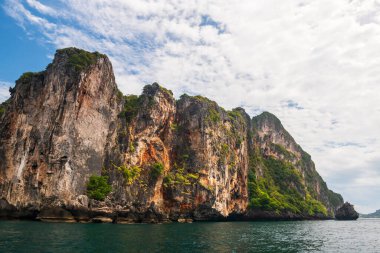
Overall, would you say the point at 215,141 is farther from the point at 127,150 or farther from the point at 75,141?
the point at 75,141

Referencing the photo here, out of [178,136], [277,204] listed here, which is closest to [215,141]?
[178,136]

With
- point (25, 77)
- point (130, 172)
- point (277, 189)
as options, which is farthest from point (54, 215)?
point (277, 189)

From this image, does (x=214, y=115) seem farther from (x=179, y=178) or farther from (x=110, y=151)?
(x=110, y=151)

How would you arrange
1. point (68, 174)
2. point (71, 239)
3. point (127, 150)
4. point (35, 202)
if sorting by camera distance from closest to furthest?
point (71, 239) < point (35, 202) < point (68, 174) < point (127, 150)

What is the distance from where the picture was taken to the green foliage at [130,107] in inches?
3241

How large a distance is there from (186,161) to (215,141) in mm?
12565

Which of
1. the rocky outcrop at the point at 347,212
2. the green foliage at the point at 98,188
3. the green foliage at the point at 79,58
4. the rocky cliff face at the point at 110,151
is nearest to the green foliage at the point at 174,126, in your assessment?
the rocky cliff face at the point at 110,151

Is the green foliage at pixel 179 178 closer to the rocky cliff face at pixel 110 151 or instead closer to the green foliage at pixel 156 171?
the rocky cliff face at pixel 110 151

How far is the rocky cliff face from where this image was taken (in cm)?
6078

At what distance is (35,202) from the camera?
57.9 metres

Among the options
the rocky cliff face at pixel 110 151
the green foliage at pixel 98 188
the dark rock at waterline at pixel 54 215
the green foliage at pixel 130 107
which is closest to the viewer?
the dark rock at waterline at pixel 54 215

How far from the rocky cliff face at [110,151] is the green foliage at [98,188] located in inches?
16.9

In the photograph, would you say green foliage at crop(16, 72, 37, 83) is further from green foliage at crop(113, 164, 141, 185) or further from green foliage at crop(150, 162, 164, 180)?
green foliage at crop(150, 162, 164, 180)

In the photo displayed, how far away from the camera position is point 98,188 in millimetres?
65312
